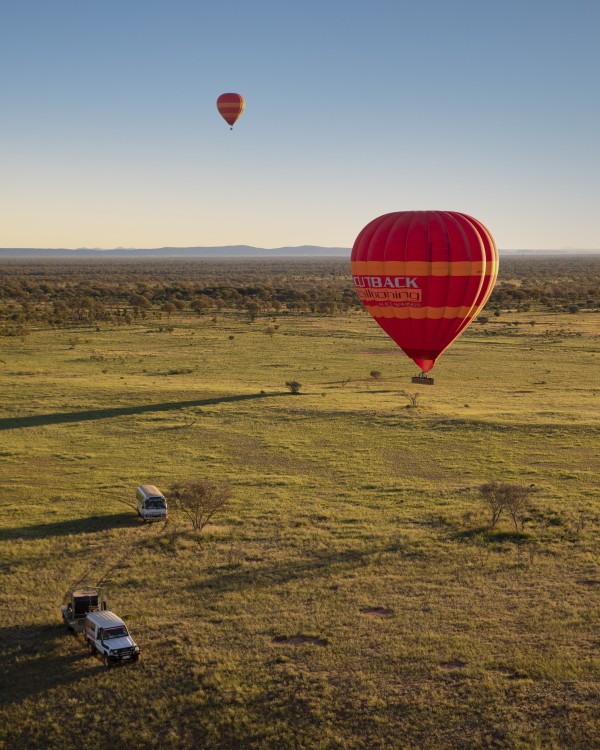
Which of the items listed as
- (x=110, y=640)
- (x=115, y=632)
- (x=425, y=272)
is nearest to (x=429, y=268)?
(x=425, y=272)

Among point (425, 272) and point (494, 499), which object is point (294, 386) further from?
point (494, 499)

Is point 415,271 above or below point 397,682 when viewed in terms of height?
above

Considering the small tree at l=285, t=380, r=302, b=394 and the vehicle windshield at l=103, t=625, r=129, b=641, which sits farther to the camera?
Result: the small tree at l=285, t=380, r=302, b=394

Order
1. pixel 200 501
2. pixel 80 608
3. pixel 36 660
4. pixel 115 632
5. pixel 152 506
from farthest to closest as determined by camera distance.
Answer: pixel 200 501, pixel 152 506, pixel 80 608, pixel 36 660, pixel 115 632

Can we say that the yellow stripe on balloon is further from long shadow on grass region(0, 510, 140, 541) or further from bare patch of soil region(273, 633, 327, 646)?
bare patch of soil region(273, 633, 327, 646)

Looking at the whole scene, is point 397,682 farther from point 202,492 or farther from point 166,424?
point 166,424

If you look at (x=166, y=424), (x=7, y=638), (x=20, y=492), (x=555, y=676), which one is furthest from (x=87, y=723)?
(x=166, y=424)

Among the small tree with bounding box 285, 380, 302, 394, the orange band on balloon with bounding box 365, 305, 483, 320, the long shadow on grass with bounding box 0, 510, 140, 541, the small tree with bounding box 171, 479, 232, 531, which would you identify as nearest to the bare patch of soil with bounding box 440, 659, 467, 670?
the small tree with bounding box 171, 479, 232, 531
